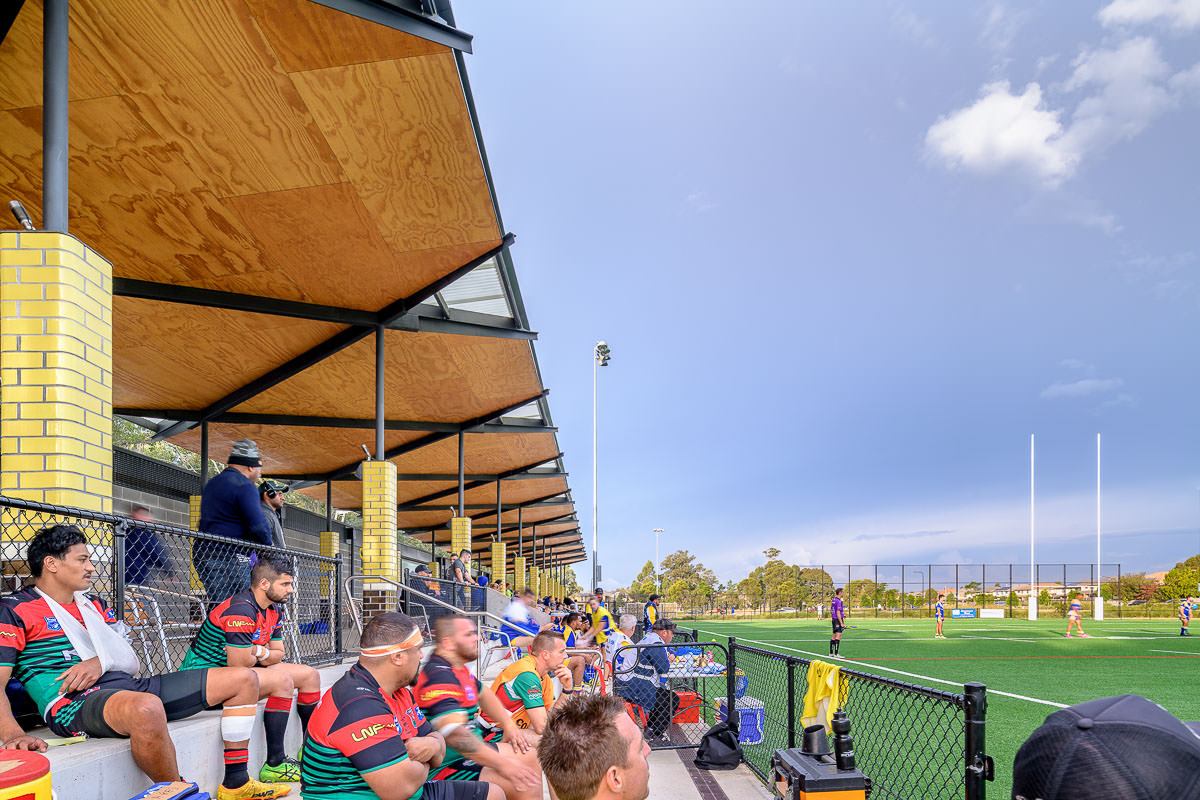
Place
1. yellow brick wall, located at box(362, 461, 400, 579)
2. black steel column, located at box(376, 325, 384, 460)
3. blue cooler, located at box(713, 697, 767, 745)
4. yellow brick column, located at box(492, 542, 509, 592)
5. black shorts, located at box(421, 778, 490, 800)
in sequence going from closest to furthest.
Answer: black shorts, located at box(421, 778, 490, 800) → blue cooler, located at box(713, 697, 767, 745) → black steel column, located at box(376, 325, 384, 460) → yellow brick wall, located at box(362, 461, 400, 579) → yellow brick column, located at box(492, 542, 509, 592)

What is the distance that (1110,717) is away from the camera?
1130 millimetres

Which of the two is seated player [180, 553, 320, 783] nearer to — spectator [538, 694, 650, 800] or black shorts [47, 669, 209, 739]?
black shorts [47, 669, 209, 739]

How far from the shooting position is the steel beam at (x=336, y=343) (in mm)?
11422

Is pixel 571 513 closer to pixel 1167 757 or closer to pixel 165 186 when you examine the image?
pixel 165 186

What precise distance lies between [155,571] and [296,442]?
15.0 m

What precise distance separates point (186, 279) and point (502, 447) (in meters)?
13.6

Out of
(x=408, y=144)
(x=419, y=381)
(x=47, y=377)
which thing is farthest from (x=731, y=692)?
(x=419, y=381)

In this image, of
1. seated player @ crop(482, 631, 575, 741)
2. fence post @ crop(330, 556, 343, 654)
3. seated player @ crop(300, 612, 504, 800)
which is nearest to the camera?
seated player @ crop(300, 612, 504, 800)

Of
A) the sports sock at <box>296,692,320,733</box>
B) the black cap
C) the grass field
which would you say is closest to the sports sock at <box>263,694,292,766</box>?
the sports sock at <box>296,692,320,733</box>

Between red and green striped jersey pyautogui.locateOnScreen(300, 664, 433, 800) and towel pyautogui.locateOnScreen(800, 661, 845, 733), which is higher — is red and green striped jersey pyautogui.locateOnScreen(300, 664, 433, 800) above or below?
above

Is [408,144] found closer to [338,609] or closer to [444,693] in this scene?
[338,609]

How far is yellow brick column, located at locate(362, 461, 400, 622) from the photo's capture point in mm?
13414

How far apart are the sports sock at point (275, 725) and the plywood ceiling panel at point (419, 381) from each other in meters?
9.09

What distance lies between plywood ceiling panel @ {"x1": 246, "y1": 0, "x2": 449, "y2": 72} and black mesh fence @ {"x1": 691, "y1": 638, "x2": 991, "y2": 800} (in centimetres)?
557
